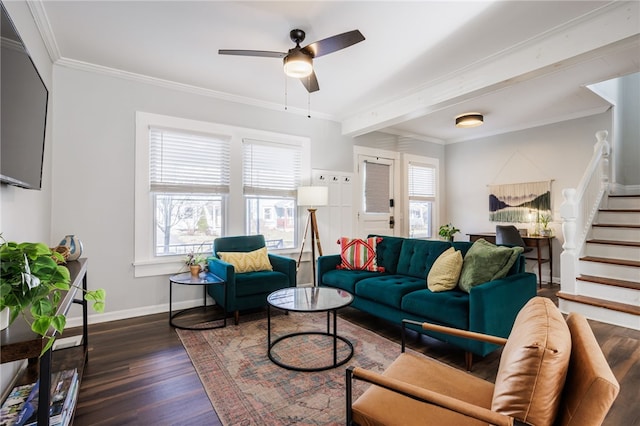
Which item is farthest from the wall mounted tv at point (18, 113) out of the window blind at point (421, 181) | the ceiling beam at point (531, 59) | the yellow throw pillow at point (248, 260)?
the window blind at point (421, 181)

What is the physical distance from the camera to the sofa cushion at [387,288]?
292cm

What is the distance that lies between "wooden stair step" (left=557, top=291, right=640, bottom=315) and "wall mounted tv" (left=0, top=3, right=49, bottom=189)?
508 cm

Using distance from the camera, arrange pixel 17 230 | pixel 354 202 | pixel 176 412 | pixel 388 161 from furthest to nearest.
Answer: pixel 388 161 → pixel 354 202 → pixel 17 230 → pixel 176 412

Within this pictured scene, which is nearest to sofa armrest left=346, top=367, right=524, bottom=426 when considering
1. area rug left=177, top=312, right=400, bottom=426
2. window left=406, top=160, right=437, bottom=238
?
area rug left=177, top=312, right=400, bottom=426

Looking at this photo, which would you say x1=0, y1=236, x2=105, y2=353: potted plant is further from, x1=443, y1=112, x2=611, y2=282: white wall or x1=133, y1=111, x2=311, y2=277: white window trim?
x1=443, y1=112, x2=611, y2=282: white wall

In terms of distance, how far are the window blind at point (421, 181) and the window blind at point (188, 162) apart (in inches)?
146

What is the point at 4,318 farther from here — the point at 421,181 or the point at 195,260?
the point at 421,181

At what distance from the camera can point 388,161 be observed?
19.3ft

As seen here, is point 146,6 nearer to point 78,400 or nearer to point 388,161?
point 78,400

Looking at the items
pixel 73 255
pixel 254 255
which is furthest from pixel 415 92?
pixel 73 255

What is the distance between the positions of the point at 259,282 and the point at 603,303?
3.75m

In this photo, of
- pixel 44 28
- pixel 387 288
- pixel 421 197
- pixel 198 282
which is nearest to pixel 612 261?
pixel 387 288

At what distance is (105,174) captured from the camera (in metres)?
3.46

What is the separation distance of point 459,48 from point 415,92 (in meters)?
0.98
